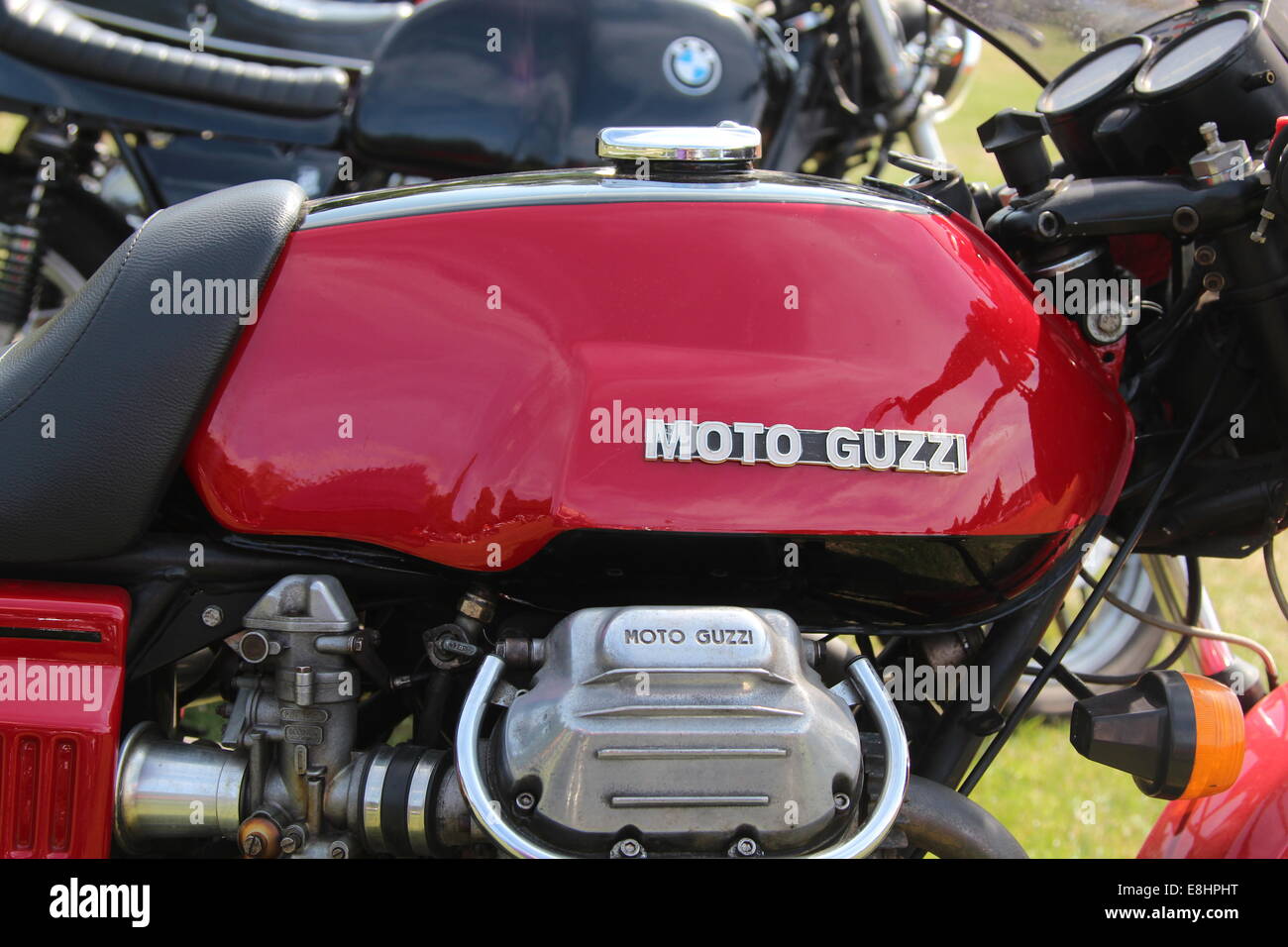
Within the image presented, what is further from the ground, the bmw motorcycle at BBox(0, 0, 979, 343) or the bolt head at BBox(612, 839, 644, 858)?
the bmw motorcycle at BBox(0, 0, 979, 343)

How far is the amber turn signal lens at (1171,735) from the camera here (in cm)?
144

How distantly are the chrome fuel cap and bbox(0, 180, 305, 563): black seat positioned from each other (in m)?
0.43

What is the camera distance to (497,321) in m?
1.37

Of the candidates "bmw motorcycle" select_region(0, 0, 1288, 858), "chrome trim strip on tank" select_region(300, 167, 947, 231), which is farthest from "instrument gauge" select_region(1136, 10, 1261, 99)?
"chrome trim strip on tank" select_region(300, 167, 947, 231)

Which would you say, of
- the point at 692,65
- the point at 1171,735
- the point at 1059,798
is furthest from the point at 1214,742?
the point at 692,65

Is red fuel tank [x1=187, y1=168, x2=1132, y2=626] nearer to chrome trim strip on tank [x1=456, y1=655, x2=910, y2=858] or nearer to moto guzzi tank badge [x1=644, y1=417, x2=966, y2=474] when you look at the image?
moto guzzi tank badge [x1=644, y1=417, x2=966, y2=474]

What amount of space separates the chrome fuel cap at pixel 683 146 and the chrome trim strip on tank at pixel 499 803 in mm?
646

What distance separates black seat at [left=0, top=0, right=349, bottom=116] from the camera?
11.7 feet

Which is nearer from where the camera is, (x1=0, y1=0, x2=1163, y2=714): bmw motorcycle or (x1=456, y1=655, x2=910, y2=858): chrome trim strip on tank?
(x1=456, y1=655, x2=910, y2=858): chrome trim strip on tank

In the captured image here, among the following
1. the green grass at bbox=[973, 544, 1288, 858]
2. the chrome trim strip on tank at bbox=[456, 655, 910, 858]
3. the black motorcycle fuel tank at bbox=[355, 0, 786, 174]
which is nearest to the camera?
the chrome trim strip on tank at bbox=[456, 655, 910, 858]

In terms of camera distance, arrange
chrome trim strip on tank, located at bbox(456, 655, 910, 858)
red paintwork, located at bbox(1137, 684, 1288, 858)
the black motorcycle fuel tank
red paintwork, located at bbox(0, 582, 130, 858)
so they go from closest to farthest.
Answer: chrome trim strip on tank, located at bbox(456, 655, 910, 858) < red paintwork, located at bbox(0, 582, 130, 858) < red paintwork, located at bbox(1137, 684, 1288, 858) < the black motorcycle fuel tank

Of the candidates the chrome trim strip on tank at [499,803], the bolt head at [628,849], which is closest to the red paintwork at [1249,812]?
the chrome trim strip on tank at [499,803]
